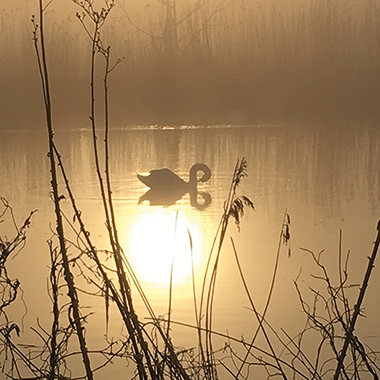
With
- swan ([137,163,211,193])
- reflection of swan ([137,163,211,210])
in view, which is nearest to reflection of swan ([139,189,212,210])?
reflection of swan ([137,163,211,210])

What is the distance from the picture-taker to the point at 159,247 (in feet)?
26.4

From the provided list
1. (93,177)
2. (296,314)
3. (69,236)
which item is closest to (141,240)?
(69,236)

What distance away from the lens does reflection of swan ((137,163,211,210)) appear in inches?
545

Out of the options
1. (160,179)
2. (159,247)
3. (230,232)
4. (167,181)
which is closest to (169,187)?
(167,181)

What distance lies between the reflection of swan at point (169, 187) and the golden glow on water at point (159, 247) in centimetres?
188

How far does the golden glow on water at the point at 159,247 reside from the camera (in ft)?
20.5

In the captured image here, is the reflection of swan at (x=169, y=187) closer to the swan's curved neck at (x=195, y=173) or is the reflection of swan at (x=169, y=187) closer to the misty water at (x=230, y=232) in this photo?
the swan's curved neck at (x=195, y=173)

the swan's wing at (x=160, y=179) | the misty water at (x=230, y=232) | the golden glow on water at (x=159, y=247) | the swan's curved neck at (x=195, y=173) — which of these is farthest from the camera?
the swan's wing at (x=160, y=179)

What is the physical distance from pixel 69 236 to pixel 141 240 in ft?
2.28

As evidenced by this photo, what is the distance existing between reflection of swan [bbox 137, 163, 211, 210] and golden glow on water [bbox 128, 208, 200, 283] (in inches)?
73.9

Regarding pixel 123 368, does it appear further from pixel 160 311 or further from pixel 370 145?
pixel 370 145

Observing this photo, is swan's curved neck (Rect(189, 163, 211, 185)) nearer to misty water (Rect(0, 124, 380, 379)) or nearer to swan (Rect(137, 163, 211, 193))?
swan (Rect(137, 163, 211, 193))

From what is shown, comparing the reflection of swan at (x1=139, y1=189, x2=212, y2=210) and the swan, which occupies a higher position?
the swan

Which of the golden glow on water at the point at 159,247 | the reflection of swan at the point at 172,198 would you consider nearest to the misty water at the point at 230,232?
the golden glow on water at the point at 159,247
